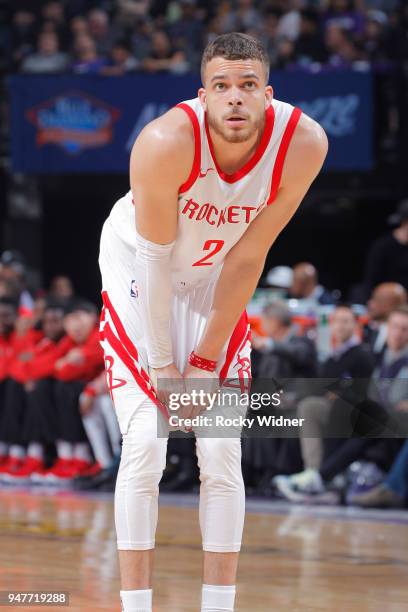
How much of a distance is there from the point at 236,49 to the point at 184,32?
35.8ft

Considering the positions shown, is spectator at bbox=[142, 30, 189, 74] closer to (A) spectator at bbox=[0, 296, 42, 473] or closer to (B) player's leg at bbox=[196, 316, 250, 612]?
(A) spectator at bbox=[0, 296, 42, 473]

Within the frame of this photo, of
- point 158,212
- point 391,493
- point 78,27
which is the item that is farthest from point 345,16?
point 158,212

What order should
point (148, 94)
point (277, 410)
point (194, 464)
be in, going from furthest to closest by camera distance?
point (148, 94), point (194, 464), point (277, 410)

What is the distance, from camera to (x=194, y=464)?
8.77 metres

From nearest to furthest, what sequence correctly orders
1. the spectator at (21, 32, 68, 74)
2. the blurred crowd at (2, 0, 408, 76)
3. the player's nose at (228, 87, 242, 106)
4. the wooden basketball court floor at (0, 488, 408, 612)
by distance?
the player's nose at (228, 87, 242, 106) < the wooden basketball court floor at (0, 488, 408, 612) < the blurred crowd at (2, 0, 408, 76) < the spectator at (21, 32, 68, 74)

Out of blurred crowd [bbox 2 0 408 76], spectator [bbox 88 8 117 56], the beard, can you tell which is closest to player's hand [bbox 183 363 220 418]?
the beard

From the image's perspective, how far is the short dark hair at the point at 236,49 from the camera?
3.67 meters

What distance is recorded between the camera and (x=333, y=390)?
7.52 metres

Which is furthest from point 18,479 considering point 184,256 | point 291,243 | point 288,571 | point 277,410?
point 291,243

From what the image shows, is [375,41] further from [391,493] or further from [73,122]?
[391,493]

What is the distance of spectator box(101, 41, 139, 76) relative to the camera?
1358 cm

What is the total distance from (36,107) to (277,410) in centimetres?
962

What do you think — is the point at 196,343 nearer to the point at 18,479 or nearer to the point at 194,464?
the point at 194,464

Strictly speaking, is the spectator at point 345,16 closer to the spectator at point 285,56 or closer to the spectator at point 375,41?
the spectator at point 375,41
